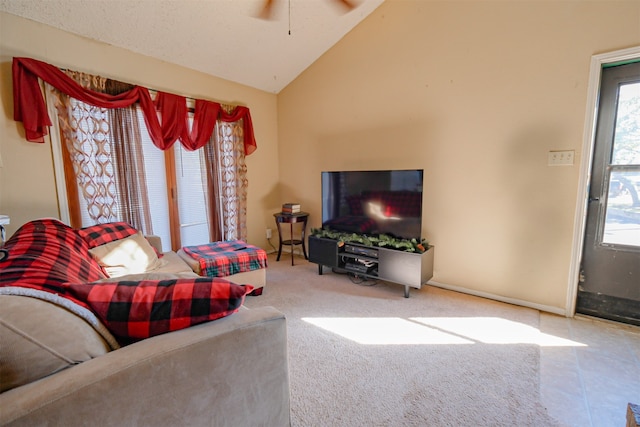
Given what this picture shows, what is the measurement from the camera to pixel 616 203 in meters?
2.13

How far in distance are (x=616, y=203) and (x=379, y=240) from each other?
184 centimetres

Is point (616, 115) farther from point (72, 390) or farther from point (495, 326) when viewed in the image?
point (72, 390)

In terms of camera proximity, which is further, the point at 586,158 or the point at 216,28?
the point at 216,28

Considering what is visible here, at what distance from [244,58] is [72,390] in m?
3.38

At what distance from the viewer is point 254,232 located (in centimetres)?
401

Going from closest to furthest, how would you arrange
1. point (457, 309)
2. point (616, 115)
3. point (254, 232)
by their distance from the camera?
1. point (616, 115)
2. point (457, 309)
3. point (254, 232)

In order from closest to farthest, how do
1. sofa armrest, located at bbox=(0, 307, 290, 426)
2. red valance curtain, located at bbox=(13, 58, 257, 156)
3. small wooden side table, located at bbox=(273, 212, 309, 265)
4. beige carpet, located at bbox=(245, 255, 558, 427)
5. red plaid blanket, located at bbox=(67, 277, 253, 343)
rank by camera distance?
sofa armrest, located at bbox=(0, 307, 290, 426), red plaid blanket, located at bbox=(67, 277, 253, 343), beige carpet, located at bbox=(245, 255, 558, 427), red valance curtain, located at bbox=(13, 58, 257, 156), small wooden side table, located at bbox=(273, 212, 309, 265)

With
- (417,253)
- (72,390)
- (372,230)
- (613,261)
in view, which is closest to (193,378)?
(72,390)

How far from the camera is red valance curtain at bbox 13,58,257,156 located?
2100mm

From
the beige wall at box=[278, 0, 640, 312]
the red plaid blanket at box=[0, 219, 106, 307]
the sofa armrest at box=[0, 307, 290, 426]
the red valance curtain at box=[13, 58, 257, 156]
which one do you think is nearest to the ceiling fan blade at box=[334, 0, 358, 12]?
the beige wall at box=[278, 0, 640, 312]

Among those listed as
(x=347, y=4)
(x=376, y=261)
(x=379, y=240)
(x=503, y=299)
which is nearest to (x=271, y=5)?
(x=347, y=4)

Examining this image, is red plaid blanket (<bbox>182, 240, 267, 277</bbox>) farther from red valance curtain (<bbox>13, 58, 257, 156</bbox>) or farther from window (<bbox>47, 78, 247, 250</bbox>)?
red valance curtain (<bbox>13, 58, 257, 156</bbox>)

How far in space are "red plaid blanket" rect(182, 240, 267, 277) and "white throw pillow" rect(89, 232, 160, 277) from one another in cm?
36

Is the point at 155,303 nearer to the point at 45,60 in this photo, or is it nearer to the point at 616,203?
the point at 45,60
